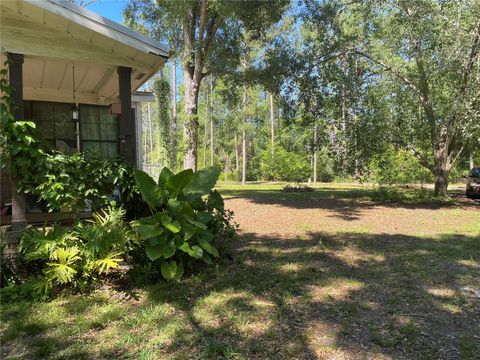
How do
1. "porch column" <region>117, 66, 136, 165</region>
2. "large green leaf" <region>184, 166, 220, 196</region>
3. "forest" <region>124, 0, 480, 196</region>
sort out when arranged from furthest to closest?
"forest" <region>124, 0, 480, 196</region> < "porch column" <region>117, 66, 136, 165</region> < "large green leaf" <region>184, 166, 220, 196</region>

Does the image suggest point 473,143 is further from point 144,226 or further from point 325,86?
point 144,226

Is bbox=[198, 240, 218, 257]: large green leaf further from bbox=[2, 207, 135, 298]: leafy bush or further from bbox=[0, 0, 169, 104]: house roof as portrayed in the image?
bbox=[0, 0, 169, 104]: house roof

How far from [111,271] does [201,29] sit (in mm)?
9895

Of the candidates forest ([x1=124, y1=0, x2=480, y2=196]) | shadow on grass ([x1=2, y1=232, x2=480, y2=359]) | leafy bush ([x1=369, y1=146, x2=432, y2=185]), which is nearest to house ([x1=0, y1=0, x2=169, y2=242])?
shadow on grass ([x1=2, y1=232, x2=480, y2=359])

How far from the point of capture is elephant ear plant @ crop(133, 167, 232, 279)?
15.7ft

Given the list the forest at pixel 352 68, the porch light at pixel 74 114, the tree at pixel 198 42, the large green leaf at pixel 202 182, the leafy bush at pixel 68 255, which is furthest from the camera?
the tree at pixel 198 42

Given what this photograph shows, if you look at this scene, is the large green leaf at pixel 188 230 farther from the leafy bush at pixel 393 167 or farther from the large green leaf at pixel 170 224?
the leafy bush at pixel 393 167

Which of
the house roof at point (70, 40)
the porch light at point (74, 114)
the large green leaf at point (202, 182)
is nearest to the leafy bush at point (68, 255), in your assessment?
the large green leaf at point (202, 182)

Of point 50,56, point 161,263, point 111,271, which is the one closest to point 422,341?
point 161,263

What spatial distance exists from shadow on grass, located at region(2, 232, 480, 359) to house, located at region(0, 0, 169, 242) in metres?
1.95

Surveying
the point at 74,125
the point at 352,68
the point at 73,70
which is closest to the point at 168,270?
the point at 73,70

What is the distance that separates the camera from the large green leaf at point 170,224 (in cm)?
475

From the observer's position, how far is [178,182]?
518 cm

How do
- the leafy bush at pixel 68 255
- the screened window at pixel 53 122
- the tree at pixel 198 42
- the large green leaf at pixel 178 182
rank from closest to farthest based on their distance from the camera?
the leafy bush at pixel 68 255
the large green leaf at pixel 178 182
the screened window at pixel 53 122
the tree at pixel 198 42
